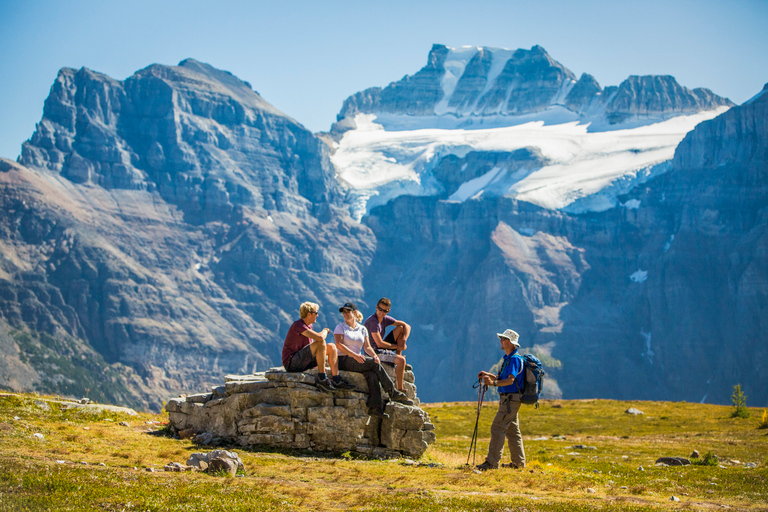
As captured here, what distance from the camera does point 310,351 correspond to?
23234 millimetres

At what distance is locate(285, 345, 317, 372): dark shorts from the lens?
23.3 meters

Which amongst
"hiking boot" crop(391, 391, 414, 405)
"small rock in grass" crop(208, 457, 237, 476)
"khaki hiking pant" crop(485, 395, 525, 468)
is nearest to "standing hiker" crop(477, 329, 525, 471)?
"khaki hiking pant" crop(485, 395, 525, 468)

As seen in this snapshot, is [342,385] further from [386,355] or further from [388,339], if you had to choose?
[388,339]

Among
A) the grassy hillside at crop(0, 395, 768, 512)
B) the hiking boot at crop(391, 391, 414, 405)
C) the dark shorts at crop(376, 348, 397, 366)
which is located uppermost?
the dark shorts at crop(376, 348, 397, 366)

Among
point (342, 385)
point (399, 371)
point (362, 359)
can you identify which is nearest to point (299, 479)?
point (342, 385)

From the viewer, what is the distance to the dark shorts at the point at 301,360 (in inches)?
917

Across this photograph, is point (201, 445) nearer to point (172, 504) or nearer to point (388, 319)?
point (388, 319)

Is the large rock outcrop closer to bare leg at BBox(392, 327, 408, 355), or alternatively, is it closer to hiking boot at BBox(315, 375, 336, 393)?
hiking boot at BBox(315, 375, 336, 393)

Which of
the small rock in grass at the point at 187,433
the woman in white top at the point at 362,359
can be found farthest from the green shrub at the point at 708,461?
the small rock in grass at the point at 187,433

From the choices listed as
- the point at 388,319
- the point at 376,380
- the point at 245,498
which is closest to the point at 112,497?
the point at 245,498

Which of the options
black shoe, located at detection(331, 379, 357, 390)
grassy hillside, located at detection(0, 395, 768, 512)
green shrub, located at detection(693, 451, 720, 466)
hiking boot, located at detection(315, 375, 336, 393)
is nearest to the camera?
grassy hillside, located at detection(0, 395, 768, 512)

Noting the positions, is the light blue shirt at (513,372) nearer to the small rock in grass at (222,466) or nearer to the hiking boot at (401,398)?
the hiking boot at (401,398)

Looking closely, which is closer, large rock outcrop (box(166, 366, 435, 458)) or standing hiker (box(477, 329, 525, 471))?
standing hiker (box(477, 329, 525, 471))

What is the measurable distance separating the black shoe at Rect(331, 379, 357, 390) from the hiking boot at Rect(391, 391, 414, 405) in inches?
54.3
